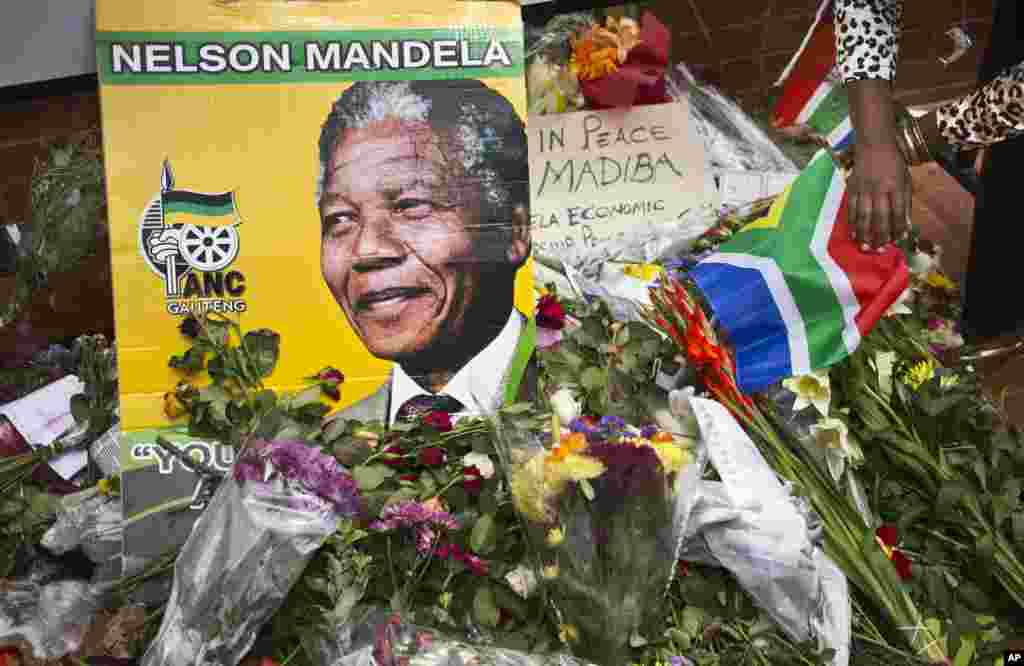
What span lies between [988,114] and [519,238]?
0.93 meters

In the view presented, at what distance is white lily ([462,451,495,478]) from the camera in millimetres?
1349

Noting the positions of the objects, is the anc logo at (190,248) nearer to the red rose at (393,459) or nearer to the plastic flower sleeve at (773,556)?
the red rose at (393,459)

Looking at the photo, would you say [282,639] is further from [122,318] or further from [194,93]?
[194,93]

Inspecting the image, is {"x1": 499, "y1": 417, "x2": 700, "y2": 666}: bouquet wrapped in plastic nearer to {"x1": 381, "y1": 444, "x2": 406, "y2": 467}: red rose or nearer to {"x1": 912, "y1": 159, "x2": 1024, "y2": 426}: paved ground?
{"x1": 381, "y1": 444, "x2": 406, "y2": 467}: red rose

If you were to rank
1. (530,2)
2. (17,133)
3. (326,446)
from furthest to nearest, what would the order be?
(530,2) < (17,133) < (326,446)

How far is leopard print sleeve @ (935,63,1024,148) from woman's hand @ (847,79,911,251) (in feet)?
0.49

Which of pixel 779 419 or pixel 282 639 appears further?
pixel 779 419

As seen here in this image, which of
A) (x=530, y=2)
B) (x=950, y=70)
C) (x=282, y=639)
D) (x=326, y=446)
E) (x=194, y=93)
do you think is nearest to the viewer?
(x=282, y=639)

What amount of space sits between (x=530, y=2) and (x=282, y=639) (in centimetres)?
135

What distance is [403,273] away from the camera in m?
1.54

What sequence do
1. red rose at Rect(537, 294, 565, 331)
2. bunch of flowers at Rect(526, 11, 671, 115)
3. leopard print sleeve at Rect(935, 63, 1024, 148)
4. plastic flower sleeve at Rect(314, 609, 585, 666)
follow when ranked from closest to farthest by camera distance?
1. plastic flower sleeve at Rect(314, 609, 585, 666)
2. red rose at Rect(537, 294, 565, 331)
3. leopard print sleeve at Rect(935, 63, 1024, 148)
4. bunch of flowers at Rect(526, 11, 671, 115)

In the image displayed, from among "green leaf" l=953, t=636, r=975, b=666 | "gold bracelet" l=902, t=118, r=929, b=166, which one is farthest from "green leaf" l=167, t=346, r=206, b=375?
"gold bracelet" l=902, t=118, r=929, b=166

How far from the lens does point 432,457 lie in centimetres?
136

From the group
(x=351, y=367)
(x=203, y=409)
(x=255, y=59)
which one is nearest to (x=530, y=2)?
(x=255, y=59)
